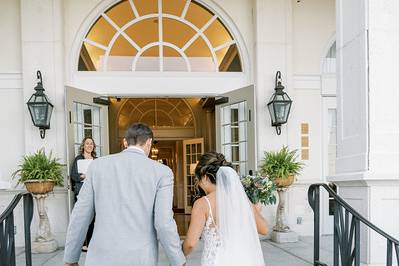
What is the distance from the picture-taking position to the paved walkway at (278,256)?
16.0 ft

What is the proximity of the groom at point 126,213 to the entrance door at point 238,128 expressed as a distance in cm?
400

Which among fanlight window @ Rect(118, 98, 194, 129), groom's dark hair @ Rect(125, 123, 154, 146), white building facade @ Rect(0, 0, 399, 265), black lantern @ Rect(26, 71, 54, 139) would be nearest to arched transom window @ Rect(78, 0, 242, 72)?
white building facade @ Rect(0, 0, 399, 265)

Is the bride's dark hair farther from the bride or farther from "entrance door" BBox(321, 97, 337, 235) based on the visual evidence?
"entrance door" BBox(321, 97, 337, 235)

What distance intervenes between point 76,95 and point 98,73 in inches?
26.9

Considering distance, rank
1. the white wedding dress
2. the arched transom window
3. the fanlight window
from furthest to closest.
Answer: the fanlight window → the arched transom window → the white wedding dress

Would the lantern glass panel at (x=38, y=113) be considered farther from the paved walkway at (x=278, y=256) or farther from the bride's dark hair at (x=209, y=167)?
the bride's dark hair at (x=209, y=167)

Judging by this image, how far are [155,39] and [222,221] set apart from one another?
4874 millimetres

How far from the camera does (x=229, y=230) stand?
2439mm

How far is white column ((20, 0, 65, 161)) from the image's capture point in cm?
609

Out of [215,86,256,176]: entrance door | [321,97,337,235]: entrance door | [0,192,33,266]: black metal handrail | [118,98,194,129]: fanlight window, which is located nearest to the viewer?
[0,192,33,266]: black metal handrail

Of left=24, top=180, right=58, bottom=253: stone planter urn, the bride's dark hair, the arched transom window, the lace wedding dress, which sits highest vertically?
the arched transom window

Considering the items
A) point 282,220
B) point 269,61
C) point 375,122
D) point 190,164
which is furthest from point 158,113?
point 375,122

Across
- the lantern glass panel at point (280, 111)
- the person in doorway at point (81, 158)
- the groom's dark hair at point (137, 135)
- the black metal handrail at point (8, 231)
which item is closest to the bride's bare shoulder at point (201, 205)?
the groom's dark hair at point (137, 135)

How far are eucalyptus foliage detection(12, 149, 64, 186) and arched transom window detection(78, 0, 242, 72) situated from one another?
1.73 meters
